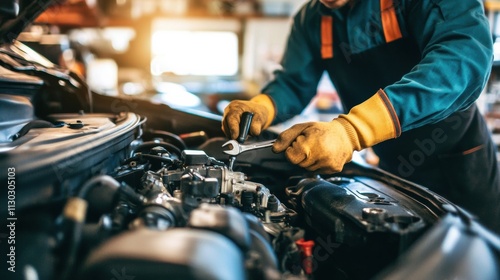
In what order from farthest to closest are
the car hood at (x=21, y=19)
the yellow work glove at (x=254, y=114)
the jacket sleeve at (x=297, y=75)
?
the jacket sleeve at (x=297, y=75) → the yellow work glove at (x=254, y=114) → the car hood at (x=21, y=19)

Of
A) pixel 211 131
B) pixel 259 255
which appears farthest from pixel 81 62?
pixel 259 255

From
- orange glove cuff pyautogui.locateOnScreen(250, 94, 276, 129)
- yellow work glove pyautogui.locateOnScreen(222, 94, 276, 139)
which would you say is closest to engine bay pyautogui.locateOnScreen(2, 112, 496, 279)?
yellow work glove pyautogui.locateOnScreen(222, 94, 276, 139)

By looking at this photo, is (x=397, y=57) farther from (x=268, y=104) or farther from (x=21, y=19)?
(x=21, y=19)

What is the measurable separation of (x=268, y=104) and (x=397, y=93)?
0.61 meters

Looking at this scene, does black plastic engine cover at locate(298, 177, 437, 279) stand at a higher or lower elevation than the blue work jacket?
lower

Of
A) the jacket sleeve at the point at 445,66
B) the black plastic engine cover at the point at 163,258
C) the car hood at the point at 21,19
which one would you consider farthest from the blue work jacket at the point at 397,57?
the car hood at the point at 21,19

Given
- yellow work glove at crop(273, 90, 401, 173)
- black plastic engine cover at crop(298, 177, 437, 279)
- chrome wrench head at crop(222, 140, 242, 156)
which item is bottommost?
black plastic engine cover at crop(298, 177, 437, 279)

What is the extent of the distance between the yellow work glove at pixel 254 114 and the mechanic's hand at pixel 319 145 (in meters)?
0.29

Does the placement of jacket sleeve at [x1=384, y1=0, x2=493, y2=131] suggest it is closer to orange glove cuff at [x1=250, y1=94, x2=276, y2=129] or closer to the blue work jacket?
the blue work jacket

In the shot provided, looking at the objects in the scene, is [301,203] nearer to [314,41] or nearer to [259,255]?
[259,255]

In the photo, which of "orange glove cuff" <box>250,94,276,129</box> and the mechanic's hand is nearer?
the mechanic's hand

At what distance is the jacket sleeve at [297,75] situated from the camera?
1.81m

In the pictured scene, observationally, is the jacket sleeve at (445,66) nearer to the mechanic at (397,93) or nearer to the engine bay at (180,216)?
the mechanic at (397,93)

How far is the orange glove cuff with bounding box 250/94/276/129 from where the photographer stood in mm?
1676
